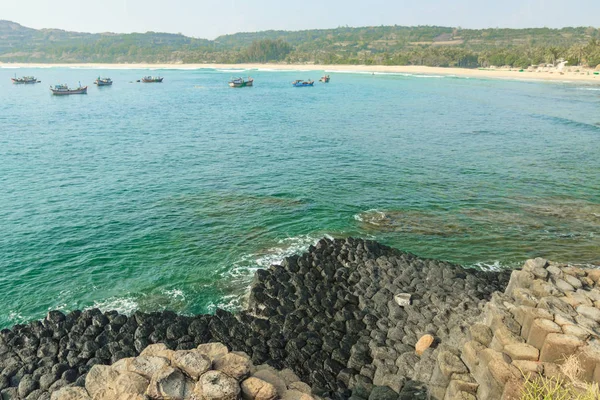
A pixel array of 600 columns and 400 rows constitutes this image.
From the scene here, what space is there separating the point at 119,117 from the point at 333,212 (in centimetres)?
6090

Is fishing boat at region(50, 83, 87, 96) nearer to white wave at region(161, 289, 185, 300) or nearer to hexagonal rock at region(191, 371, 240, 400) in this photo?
white wave at region(161, 289, 185, 300)

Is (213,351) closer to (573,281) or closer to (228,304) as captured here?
(228,304)

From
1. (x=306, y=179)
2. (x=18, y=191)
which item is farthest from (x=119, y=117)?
(x=306, y=179)

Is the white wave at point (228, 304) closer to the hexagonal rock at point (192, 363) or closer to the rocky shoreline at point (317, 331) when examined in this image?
the rocky shoreline at point (317, 331)

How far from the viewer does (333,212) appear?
32.6 m

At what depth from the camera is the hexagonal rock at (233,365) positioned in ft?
34.8

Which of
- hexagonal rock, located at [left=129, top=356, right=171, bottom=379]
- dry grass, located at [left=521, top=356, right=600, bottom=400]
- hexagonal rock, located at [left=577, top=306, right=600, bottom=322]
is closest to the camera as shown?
dry grass, located at [left=521, top=356, right=600, bottom=400]

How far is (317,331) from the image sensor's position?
710 inches

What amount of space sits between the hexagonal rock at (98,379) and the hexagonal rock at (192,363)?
1.81 metres

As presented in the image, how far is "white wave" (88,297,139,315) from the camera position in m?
21.0

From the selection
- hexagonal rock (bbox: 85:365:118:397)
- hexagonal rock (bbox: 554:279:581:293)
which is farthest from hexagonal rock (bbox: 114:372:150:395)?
hexagonal rock (bbox: 554:279:581:293)

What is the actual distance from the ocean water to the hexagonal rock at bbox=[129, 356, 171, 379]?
9.88 m

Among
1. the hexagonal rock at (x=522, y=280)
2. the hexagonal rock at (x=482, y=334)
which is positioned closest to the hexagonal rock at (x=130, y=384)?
the hexagonal rock at (x=482, y=334)

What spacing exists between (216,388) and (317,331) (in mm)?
8612
